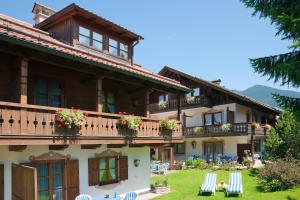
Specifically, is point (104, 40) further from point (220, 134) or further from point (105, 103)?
point (220, 134)

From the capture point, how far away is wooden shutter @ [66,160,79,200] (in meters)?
14.1

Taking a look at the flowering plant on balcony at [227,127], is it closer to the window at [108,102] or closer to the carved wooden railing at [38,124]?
the window at [108,102]

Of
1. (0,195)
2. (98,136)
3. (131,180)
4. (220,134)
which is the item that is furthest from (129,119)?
(220,134)

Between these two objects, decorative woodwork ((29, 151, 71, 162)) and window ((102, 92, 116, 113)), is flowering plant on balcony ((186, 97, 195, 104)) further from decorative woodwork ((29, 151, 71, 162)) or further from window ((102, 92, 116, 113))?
decorative woodwork ((29, 151, 71, 162))

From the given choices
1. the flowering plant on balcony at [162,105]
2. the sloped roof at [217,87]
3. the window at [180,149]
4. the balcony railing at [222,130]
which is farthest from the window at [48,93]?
the window at [180,149]

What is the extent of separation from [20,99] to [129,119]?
5048 mm

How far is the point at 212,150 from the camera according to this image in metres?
34.9

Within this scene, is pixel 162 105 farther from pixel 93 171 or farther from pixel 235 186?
pixel 93 171

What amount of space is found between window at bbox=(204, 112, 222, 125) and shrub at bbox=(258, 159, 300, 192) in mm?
15278

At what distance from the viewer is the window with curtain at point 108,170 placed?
16.2 metres

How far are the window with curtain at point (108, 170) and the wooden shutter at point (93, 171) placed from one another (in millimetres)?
516

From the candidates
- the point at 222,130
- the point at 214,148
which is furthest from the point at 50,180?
the point at 214,148

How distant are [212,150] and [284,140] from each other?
10007mm

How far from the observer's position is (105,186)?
1616 cm
